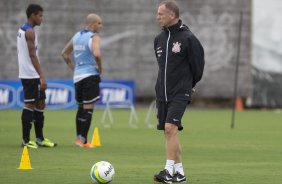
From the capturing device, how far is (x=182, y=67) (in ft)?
34.9

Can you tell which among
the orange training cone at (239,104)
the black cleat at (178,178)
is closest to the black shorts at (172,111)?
the black cleat at (178,178)

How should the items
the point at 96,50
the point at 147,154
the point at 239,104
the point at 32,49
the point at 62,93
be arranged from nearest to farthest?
1. the point at 147,154
2. the point at 32,49
3. the point at 96,50
4. the point at 62,93
5. the point at 239,104

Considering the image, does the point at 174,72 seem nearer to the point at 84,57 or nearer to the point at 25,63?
the point at 25,63

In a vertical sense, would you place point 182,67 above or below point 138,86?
above

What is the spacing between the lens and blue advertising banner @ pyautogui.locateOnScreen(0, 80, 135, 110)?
27562 mm

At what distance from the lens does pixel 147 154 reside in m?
13.9

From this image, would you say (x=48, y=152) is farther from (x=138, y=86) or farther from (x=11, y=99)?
(x=138, y=86)

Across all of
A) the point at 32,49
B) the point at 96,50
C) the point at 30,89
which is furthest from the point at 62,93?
the point at 32,49

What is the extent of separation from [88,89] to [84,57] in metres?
0.56

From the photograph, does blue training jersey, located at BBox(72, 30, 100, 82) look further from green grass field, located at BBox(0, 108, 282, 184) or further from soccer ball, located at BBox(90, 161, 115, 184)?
soccer ball, located at BBox(90, 161, 115, 184)

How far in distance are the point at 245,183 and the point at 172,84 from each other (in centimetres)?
146

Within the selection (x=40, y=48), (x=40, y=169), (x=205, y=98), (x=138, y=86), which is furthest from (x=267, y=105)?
(x=40, y=169)

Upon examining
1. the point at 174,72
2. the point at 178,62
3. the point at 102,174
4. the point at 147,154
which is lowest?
the point at 147,154

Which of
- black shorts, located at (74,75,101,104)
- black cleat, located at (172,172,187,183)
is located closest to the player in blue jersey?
black shorts, located at (74,75,101,104)
